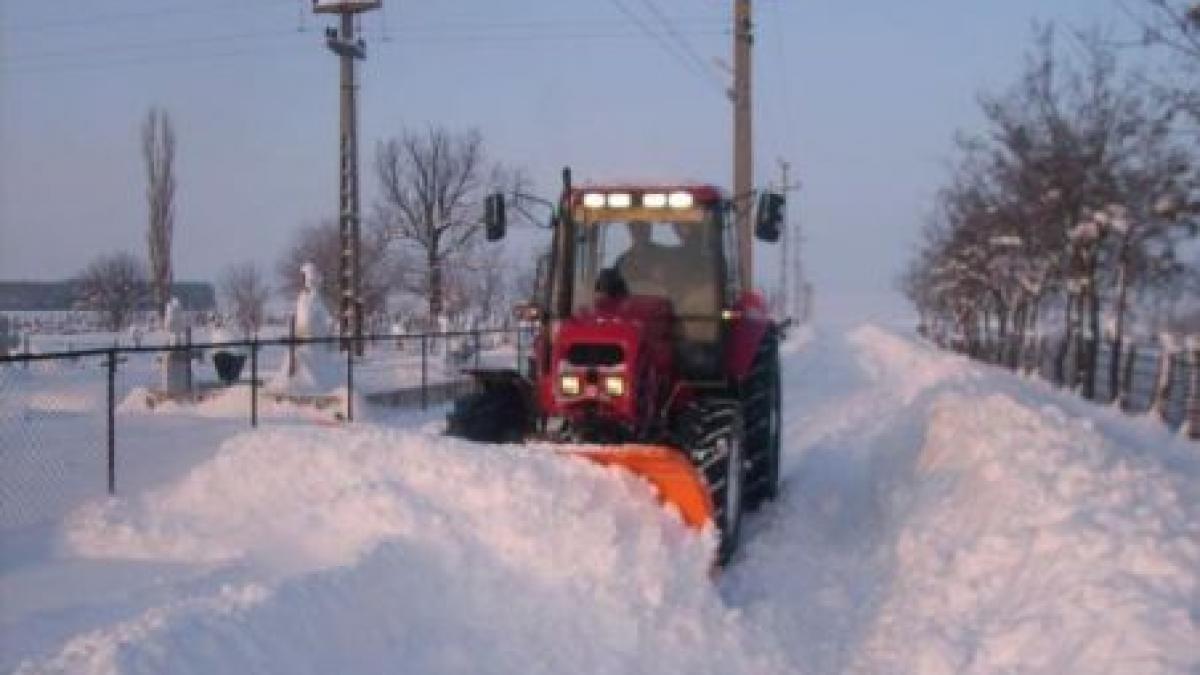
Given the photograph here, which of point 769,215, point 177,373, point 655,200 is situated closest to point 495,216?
point 655,200

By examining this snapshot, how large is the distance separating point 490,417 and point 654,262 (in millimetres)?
1769

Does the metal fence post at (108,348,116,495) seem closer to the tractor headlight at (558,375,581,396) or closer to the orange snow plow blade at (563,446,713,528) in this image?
the tractor headlight at (558,375,581,396)

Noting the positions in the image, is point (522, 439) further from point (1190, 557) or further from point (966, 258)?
point (966, 258)

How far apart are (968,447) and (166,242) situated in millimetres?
38813

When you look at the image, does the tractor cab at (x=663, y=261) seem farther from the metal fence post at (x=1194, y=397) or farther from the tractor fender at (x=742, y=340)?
the metal fence post at (x=1194, y=397)

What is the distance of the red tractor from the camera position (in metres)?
9.52

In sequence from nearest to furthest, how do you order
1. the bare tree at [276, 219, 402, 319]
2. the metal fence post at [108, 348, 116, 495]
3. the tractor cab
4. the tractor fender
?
the tractor cab
the tractor fender
the metal fence post at [108, 348, 116, 495]
the bare tree at [276, 219, 402, 319]

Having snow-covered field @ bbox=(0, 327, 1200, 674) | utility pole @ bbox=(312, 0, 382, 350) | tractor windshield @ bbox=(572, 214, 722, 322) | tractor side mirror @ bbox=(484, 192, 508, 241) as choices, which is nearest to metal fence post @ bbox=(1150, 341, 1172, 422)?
snow-covered field @ bbox=(0, 327, 1200, 674)

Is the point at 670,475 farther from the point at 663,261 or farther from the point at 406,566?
the point at 663,261

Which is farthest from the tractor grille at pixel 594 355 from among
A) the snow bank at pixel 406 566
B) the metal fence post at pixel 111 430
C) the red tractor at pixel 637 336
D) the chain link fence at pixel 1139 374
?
the chain link fence at pixel 1139 374

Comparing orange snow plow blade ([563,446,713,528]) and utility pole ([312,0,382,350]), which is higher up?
utility pole ([312,0,382,350])

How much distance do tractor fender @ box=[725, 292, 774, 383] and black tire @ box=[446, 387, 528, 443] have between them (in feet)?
5.52

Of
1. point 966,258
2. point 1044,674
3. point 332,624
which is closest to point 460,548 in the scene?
point 332,624

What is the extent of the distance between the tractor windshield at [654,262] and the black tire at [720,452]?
0.90 m
